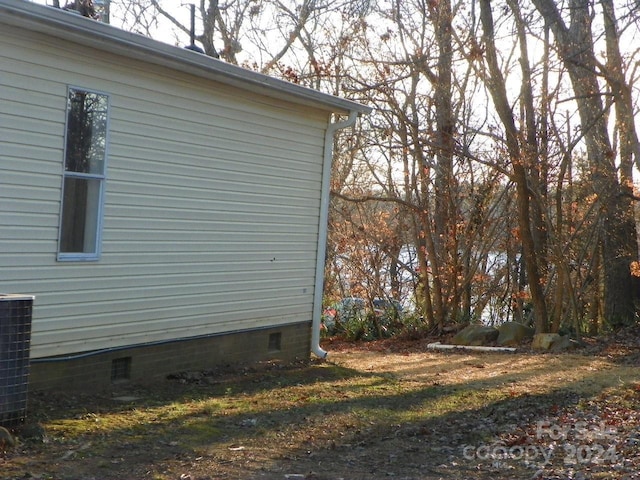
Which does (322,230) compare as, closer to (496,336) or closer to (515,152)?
(515,152)

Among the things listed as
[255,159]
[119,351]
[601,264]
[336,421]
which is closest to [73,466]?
[336,421]

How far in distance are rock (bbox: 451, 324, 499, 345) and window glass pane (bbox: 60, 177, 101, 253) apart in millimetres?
8426

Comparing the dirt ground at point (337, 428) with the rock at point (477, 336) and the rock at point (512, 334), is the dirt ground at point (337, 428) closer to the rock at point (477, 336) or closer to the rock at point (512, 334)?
the rock at point (512, 334)

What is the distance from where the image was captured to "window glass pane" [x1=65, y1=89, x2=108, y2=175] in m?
7.71

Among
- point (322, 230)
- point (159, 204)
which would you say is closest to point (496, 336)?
point (322, 230)

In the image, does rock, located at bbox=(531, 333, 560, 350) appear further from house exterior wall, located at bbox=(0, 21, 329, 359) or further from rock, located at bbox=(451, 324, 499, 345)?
house exterior wall, located at bbox=(0, 21, 329, 359)

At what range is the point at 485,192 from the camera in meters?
16.2

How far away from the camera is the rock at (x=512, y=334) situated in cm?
1434

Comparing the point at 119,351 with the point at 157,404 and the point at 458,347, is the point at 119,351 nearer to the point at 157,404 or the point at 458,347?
the point at 157,404

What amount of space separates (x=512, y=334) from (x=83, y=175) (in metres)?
8.99

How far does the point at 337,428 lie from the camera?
274 inches

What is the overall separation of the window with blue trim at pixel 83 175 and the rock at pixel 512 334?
8499 millimetres

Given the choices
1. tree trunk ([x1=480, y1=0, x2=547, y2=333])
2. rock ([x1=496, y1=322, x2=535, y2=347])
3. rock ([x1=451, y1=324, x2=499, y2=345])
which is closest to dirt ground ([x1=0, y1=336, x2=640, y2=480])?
rock ([x1=496, y1=322, x2=535, y2=347])

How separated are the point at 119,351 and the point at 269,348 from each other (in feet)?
9.02
